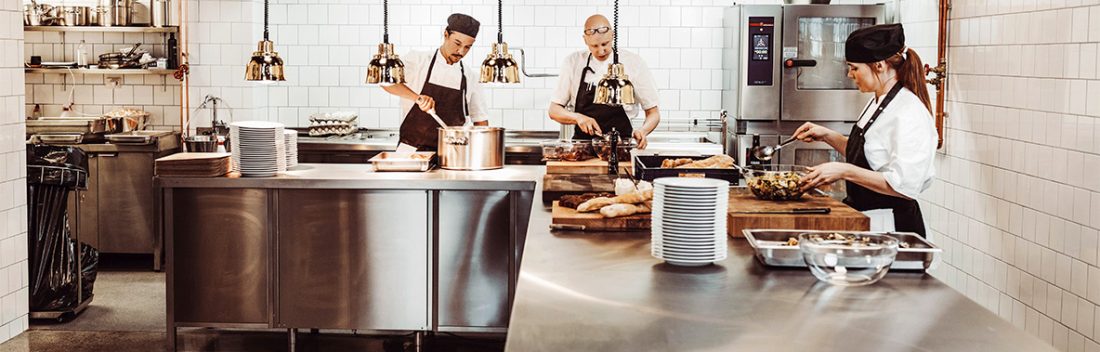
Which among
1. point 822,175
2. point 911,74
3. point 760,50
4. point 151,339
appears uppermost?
point 760,50

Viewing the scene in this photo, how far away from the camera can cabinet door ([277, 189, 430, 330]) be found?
17.4ft

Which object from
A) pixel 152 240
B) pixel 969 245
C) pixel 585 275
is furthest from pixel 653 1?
pixel 585 275

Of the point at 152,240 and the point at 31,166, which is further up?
the point at 31,166

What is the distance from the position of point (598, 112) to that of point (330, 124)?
7.88 feet

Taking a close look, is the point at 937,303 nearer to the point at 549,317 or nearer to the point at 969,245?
the point at 549,317

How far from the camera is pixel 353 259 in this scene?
534cm

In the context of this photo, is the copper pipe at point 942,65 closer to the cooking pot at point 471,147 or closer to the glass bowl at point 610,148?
the glass bowl at point 610,148

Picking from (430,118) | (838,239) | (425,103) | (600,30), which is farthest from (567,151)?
(838,239)

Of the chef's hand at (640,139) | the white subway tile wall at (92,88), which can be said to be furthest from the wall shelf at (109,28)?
the chef's hand at (640,139)

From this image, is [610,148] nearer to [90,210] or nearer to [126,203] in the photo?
[126,203]

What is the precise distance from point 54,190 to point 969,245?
5029 millimetres

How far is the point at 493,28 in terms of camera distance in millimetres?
8398

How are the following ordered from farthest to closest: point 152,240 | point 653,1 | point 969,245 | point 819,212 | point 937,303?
point 653,1 < point 152,240 < point 969,245 < point 819,212 < point 937,303

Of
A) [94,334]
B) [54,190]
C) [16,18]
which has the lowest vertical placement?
[94,334]
